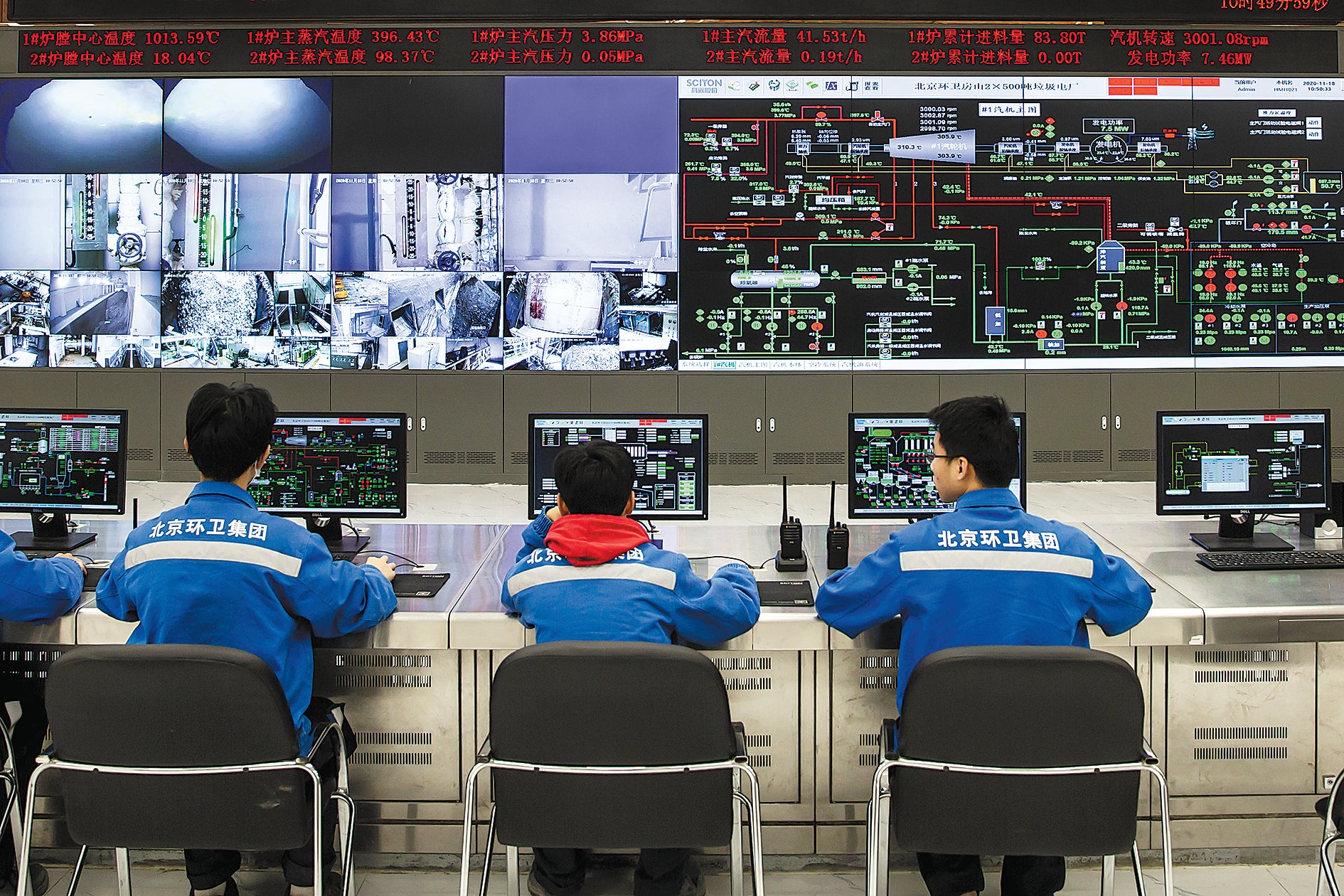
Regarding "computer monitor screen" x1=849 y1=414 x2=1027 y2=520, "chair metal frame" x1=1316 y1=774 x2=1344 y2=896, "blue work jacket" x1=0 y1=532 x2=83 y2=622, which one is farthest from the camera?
"computer monitor screen" x1=849 y1=414 x2=1027 y2=520

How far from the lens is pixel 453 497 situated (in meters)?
5.75

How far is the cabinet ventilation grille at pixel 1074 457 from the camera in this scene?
6.09 metres

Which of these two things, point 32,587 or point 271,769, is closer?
point 271,769

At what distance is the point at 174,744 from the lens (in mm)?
1566

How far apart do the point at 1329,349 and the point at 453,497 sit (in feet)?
16.8

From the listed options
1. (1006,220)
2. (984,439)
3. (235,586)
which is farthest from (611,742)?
(1006,220)

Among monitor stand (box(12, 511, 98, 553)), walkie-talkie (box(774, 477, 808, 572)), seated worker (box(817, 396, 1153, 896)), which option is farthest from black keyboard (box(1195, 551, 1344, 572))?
monitor stand (box(12, 511, 98, 553))

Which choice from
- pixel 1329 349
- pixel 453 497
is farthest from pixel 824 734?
pixel 1329 349

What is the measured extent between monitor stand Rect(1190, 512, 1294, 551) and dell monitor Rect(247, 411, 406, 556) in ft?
6.91

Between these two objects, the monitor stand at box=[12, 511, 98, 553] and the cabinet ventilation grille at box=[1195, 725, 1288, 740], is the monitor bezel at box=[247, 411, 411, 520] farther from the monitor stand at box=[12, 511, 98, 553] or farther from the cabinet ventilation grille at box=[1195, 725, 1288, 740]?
the cabinet ventilation grille at box=[1195, 725, 1288, 740]

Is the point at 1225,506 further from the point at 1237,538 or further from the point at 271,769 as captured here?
the point at 271,769

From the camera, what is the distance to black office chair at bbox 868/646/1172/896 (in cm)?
151

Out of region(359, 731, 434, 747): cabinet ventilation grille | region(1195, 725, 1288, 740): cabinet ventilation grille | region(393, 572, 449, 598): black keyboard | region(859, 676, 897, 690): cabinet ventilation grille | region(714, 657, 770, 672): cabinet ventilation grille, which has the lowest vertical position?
region(359, 731, 434, 747): cabinet ventilation grille

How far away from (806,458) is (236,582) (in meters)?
4.56
